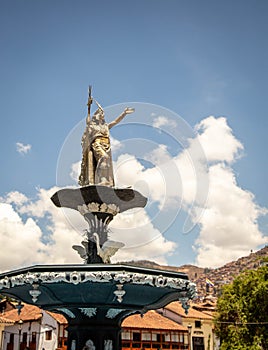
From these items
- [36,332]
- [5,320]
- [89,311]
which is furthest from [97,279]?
[5,320]

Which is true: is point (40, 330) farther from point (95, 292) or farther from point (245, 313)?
point (95, 292)

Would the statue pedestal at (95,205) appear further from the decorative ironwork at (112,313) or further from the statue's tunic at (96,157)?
the decorative ironwork at (112,313)

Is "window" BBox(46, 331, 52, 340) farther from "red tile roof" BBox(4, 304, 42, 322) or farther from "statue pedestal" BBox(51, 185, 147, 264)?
"statue pedestal" BBox(51, 185, 147, 264)

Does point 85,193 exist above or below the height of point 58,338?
above

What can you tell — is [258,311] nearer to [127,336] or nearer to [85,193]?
[127,336]

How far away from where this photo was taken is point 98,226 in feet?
43.0

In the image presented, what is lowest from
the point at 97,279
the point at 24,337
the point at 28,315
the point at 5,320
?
the point at 24,337

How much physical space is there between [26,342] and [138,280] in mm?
44612

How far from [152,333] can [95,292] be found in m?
41.6

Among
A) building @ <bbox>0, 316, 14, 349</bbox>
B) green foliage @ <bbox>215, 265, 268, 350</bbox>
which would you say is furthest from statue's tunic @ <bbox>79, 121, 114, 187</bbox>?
building @ <bbox>0, 316, 14, 349</bbox>

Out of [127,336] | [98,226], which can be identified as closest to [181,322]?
[127,336]

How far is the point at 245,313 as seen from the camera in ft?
136

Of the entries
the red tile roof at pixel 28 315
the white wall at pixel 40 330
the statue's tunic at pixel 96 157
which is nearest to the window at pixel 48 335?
the white wall at pixel 40 330

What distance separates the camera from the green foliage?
40.0 m
